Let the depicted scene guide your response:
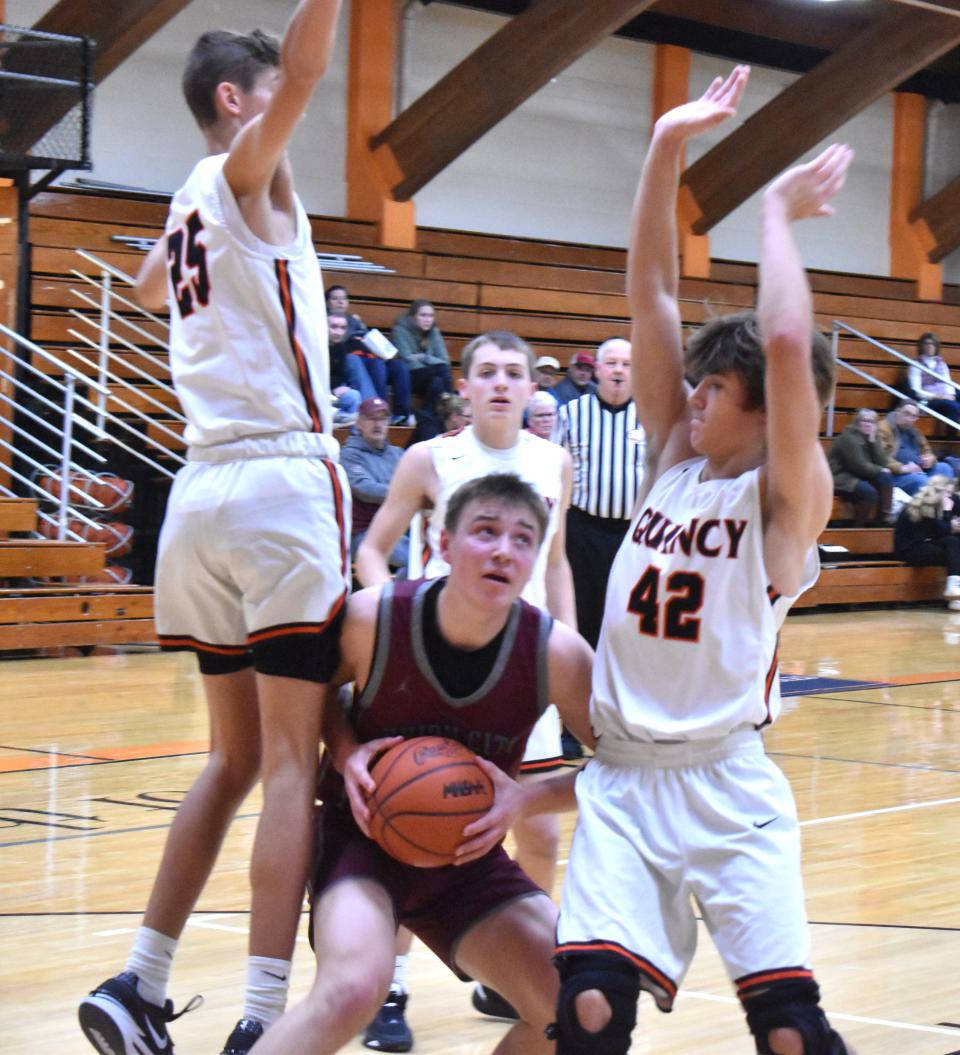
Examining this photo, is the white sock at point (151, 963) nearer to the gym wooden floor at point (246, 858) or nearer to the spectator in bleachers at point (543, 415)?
the gym wooden floor at point (246, 858)

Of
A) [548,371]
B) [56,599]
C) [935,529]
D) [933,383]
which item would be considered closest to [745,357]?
[56,599]

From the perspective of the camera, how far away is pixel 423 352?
13.8 m

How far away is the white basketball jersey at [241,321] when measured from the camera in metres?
3.24

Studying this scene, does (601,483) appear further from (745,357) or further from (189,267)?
(745,357)

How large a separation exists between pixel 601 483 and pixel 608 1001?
4.88 m

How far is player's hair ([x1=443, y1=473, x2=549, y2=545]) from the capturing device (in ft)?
9.80

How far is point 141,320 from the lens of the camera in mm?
13250

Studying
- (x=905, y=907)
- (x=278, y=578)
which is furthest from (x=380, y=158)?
(x=278, y=578)

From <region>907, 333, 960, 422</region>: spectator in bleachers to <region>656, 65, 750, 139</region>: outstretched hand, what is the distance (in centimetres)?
1469

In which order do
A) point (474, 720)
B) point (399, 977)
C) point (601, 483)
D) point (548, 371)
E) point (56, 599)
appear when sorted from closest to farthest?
1. point (474, 720)
2. point (399, 977)
3. point (601, 483)
4. point (56, 599)
5. point (548, 371)

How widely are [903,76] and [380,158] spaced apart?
522 centimetres

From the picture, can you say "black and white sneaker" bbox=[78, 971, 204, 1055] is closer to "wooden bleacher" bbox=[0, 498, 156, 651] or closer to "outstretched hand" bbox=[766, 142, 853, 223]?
"outstretched hand" bbox=[766, 142, 853, 223]

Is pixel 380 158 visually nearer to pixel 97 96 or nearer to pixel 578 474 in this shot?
pixel 97 96

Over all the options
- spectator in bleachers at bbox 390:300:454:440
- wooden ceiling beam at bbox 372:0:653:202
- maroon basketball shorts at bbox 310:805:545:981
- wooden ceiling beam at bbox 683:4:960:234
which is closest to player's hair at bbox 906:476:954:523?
wooden ceiling beam at bbox 683:4:960:234
